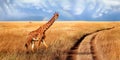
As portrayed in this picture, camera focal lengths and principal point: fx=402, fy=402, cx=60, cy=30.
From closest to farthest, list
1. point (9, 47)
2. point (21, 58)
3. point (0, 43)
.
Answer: point (21, 58)
point (9, 47)
point (0, 43)

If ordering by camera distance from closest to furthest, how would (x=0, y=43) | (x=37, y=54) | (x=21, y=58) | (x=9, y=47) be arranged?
(x=21, y=58), (x=37, y=54), (x=9, y=47), (x=0, y=43)

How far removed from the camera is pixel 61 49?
21.9 m

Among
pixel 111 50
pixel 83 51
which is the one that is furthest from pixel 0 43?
pixel 111 50

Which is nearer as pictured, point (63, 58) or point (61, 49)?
point (63, 58)

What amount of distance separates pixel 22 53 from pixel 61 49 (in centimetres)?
340

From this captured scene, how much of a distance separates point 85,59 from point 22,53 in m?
3.01

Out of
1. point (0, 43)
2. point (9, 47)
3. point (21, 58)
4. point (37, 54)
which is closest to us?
point (21, 58)

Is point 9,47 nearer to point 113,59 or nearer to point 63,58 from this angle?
point 63,58

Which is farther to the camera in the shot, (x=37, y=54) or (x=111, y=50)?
(x=111, y=50)

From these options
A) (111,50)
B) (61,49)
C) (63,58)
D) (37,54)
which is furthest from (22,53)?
(111,50)

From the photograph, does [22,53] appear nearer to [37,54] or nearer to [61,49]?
[37,54]

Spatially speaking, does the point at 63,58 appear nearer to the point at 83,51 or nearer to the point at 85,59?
the point at 85,59

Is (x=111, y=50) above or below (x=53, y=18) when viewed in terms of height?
below

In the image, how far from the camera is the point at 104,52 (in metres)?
21.3
